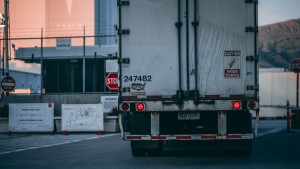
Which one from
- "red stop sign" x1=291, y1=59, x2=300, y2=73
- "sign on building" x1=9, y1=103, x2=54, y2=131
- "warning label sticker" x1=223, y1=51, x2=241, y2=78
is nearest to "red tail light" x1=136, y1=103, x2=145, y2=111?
"warning label sticker" x1=223, y1=51, x2=241, y2=78

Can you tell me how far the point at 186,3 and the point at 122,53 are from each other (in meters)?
1.68

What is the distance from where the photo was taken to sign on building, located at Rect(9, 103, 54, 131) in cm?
1633

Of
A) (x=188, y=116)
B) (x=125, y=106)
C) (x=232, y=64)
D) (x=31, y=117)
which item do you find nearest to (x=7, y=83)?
(x=31, y=117)

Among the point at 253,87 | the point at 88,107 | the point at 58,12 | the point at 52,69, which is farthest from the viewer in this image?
the point at 58,12

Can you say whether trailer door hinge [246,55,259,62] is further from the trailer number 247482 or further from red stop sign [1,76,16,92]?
red stop sign [1,76,16,92]

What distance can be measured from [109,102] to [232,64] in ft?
35.8

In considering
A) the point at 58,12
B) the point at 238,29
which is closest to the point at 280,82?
the point at 238,29

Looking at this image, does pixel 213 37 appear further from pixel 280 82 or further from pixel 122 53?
pixel 280 82

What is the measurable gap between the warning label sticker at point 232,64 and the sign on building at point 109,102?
10.6m

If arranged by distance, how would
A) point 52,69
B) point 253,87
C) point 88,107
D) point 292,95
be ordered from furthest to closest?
point 52,69, point 292,95, point 88,107, point 253,87

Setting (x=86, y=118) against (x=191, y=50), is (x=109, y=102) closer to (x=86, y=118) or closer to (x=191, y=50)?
(x=86, y=118)

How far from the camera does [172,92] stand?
752cm

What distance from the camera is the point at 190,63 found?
7496mm

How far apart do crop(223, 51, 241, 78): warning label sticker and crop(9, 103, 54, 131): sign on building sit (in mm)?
10714
